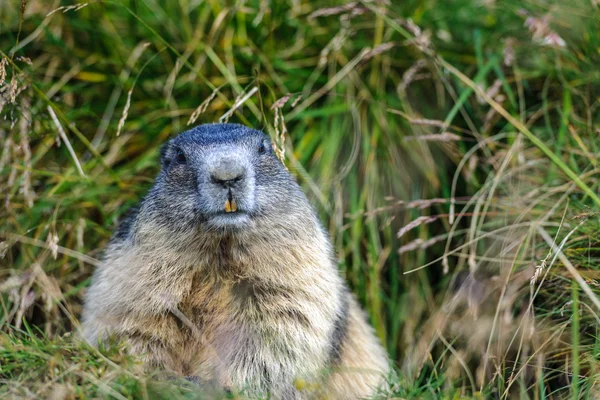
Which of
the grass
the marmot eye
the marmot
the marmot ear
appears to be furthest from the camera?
the grass

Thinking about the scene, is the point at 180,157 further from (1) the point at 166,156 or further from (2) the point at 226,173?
(2) the point at 226,173

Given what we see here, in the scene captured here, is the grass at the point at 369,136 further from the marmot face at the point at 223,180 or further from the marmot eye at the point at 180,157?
the marmot eye at the point at 180,157

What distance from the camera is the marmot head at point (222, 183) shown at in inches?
141

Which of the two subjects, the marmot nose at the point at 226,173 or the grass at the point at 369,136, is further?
the grass at the point at 369,136

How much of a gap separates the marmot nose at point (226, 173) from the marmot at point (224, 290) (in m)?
0.13

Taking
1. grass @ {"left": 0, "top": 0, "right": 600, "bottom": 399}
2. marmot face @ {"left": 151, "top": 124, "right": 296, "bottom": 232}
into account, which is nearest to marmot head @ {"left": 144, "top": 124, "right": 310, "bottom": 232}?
marmot face @ {"left": 151, "top": 124, "right": 296, "bottom": 232}

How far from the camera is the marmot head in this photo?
11.7 feet

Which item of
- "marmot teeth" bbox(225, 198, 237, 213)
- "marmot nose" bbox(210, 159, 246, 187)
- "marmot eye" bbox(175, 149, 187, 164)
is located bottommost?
"marmot teeth" bbox(225, 198, 237, 213)

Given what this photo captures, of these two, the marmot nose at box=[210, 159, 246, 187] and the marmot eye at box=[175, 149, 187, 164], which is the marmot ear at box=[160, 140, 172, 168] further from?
the marmot nose at box=[210, 159, 246, 187]

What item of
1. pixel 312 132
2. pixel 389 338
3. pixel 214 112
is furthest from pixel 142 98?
pixel 389 338

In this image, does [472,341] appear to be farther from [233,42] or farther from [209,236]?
[233,42]

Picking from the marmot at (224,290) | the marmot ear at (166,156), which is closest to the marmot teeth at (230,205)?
the marmot at (224,290)

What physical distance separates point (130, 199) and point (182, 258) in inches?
69.1

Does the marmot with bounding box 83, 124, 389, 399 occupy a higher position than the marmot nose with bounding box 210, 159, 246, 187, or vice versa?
the marmot nose with bounding box 210, 159, 246, 187
